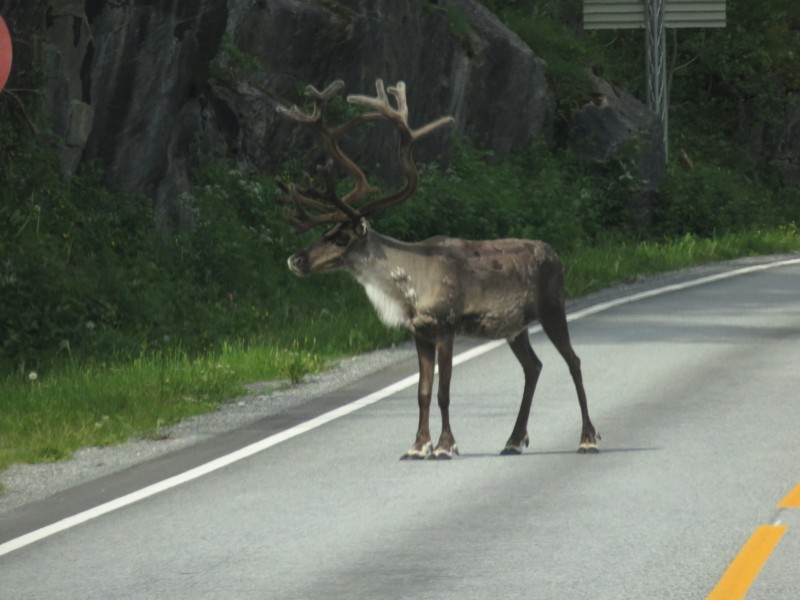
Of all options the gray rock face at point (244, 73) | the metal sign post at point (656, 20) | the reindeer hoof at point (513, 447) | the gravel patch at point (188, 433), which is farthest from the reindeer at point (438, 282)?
the metal sign post at point (656, 20)

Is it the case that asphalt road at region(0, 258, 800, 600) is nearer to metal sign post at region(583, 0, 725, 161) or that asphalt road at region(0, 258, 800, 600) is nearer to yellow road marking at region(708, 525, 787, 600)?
yellow road marking at region(708, 525, 787, 600)

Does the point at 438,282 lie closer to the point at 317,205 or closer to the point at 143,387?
the point at 317,205

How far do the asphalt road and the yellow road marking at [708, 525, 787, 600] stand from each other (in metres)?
0.03

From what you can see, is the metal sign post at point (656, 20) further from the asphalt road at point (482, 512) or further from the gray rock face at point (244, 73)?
the asphalt road at point (482, 512)

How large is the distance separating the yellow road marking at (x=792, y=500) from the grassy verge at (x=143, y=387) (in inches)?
178

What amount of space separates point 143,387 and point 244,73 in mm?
11850

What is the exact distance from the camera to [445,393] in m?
11.1

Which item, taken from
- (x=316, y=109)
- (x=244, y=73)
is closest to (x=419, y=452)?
(x=316, y=109)

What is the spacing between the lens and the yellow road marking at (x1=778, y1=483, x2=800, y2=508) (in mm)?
9828

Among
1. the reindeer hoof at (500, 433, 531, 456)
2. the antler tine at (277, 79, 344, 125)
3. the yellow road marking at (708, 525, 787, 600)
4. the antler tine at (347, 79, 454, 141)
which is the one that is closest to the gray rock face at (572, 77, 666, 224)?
the antler tine at (277, 79, 344, 125)

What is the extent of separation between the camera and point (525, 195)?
97.5 ft

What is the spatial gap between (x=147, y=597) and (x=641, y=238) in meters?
25.6

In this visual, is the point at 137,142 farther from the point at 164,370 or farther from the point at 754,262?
the point at 754,262

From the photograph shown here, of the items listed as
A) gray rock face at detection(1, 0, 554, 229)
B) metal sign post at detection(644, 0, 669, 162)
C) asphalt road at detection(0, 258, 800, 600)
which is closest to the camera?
asphalt road at detection(0, 258, 800, 600)
